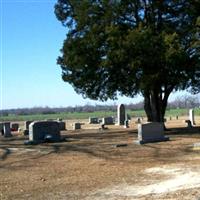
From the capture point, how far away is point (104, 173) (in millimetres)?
13789

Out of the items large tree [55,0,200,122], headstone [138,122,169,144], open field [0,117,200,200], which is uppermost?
large tree [55,0,200,122]

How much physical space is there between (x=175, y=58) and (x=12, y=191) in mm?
17243

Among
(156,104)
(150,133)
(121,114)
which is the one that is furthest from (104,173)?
(121,114)

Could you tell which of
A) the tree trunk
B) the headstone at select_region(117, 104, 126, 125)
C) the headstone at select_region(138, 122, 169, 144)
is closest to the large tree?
the tree trunk

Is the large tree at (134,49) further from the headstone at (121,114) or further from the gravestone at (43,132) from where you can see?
the headstone at (121,114)

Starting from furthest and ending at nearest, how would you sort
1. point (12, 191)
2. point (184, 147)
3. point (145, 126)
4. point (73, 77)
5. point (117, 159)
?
point (73, 77), point (145, 126), point (184, 147), point (117, 159), point (12, 191)

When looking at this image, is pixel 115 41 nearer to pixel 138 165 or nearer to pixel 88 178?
pixel 138 165

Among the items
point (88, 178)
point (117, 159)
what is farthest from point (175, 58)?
point (88, 178)

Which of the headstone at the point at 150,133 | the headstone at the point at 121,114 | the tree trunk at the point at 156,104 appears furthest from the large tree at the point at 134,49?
the headstone at the point at 121,114

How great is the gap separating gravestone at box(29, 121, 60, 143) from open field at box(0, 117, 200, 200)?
5.38m

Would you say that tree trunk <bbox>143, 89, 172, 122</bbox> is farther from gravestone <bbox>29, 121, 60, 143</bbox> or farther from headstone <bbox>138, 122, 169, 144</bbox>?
headstone <bbox>138, 122, 169, 144</bbox>

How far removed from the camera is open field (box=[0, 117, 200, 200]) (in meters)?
10.7

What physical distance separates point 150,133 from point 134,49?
6.08 m

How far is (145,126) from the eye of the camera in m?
23.6
